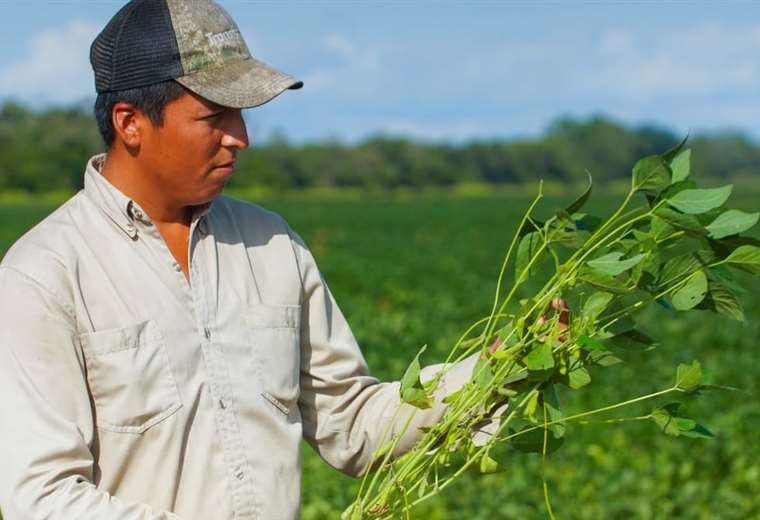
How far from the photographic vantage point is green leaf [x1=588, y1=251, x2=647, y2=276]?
6.50ft

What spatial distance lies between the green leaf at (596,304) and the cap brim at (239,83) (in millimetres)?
631

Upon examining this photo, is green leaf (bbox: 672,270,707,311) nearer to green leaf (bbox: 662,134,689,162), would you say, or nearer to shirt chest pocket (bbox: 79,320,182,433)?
green leaf (bbox: 662,134,689,162)

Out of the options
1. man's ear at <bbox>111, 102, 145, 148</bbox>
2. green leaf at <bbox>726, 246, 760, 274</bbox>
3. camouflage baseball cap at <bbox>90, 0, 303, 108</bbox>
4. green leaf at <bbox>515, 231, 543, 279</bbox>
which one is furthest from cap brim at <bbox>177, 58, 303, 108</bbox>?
green leaf at <bbox>726, 246, 760, 274</bbox>

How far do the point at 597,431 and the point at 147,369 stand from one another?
5.26 metres

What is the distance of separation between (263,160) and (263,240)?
275 feet

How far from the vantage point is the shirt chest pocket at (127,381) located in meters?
2.01

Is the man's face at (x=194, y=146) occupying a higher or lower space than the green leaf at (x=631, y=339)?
higher

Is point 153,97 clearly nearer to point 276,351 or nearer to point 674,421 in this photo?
point 276,351

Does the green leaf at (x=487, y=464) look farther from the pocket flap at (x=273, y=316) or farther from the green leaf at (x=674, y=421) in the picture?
the pocket flap at (x=273, y=316)

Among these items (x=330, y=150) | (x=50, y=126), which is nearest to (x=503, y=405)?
(x=50, y=126)

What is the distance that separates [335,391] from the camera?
243 centimetres

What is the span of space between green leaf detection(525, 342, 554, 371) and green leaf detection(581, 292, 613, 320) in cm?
9

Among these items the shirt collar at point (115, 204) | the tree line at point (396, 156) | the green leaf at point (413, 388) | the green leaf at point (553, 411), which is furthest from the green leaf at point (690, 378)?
the tree line at point (396, 156)

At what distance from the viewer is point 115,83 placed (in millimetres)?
2125
